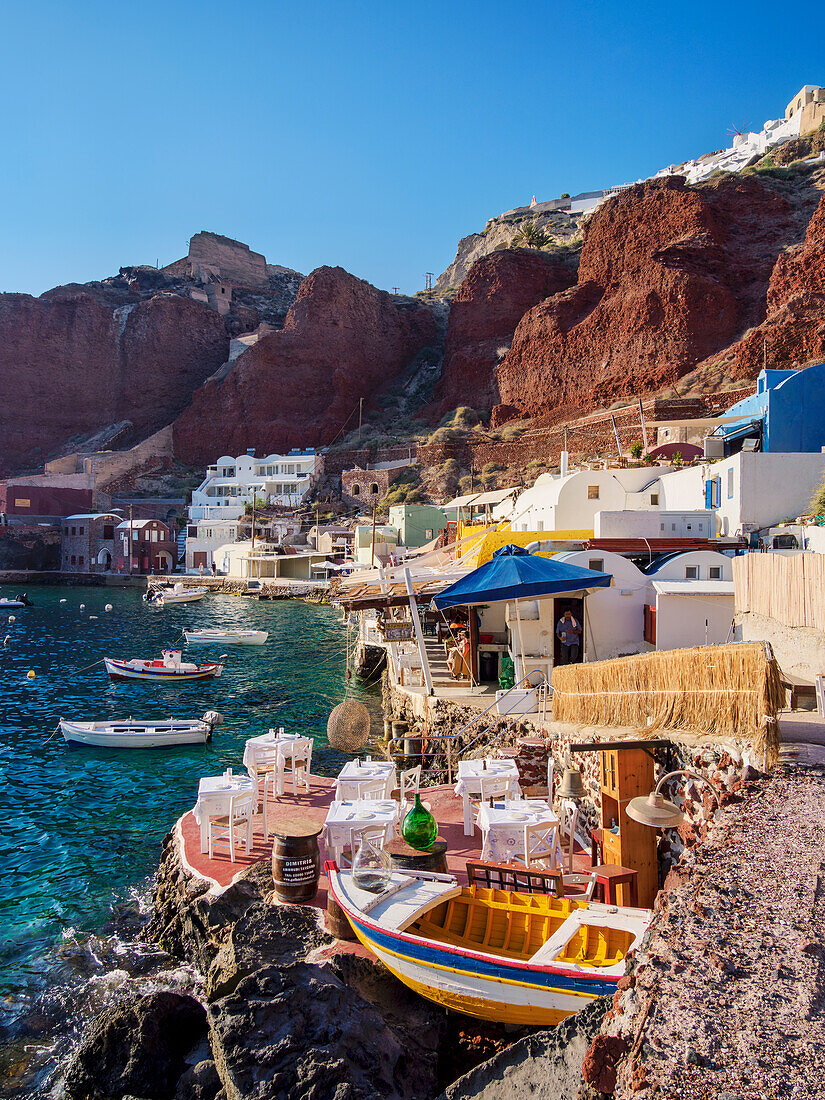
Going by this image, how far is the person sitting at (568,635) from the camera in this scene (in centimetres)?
1329

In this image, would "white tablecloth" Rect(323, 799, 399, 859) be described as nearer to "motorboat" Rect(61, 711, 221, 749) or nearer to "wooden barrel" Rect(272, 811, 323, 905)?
"wooden barrel" Rect(272, 811, 323, 905)

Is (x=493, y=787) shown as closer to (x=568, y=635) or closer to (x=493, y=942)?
(x=493, y=942)

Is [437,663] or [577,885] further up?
[437,663]

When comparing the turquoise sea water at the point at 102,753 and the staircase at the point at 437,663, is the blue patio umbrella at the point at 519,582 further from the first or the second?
the turquoise sea water at the point at 102,753

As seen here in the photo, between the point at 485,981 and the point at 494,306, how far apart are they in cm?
7314

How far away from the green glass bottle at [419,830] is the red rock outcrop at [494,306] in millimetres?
65288

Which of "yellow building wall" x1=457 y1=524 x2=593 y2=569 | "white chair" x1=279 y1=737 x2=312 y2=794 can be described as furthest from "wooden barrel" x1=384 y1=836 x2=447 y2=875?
"yellow building wall" x1=457 y1=524 x2=593 y2=569

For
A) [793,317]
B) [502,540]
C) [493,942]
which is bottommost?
[493,942]

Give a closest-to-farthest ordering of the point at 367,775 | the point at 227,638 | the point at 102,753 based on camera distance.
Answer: the point at 367,775 → the point at 102,753 → the point at 227,638

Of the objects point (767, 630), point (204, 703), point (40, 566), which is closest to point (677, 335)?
point (204, 703)

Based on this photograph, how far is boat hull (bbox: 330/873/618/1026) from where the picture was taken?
4824 mm

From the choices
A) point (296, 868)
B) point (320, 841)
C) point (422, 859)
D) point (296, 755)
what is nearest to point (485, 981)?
point (422, 859)

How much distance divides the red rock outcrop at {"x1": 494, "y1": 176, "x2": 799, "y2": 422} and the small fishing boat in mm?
51157

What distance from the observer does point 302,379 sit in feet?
270
